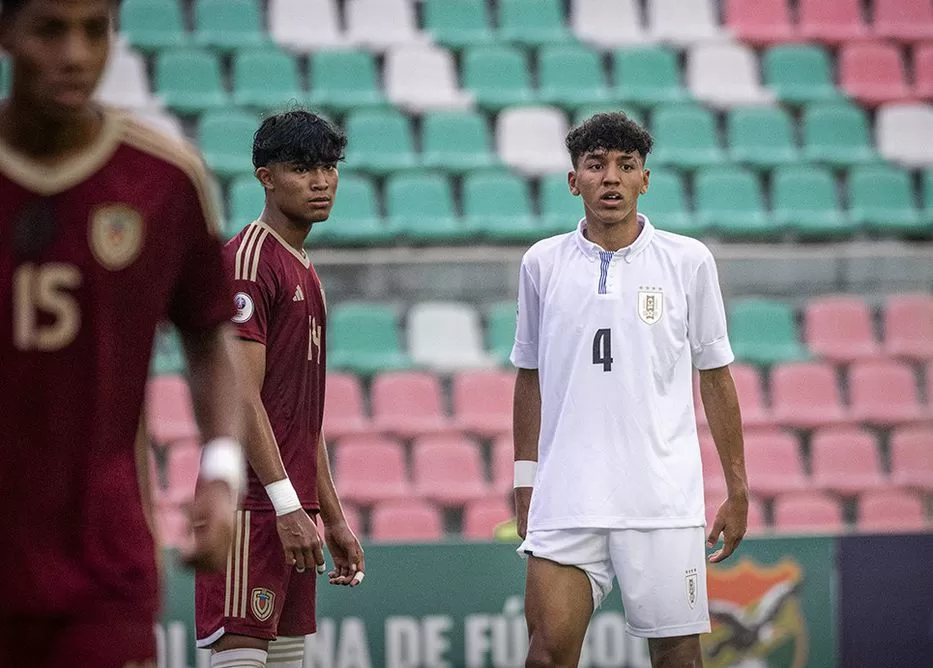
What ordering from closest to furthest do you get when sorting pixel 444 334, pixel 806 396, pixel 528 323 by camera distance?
1. pixel 528 323
2. pixel 806 396
3. pixel 444 334

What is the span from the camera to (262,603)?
474cm

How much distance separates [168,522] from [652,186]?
4859 millimetres

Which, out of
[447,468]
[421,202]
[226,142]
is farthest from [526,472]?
[226,142]

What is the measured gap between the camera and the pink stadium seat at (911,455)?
10.5 metres

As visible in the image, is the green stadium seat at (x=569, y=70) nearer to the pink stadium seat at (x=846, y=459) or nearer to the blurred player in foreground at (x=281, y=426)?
the pink stadium seat at (x=846, y=459)

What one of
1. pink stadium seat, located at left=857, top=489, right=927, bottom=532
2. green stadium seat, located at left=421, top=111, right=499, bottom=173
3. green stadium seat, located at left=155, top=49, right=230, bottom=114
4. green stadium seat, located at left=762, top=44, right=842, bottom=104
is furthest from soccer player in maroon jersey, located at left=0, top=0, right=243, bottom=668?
green stadium seat, located at left=762, top=44, right=842, bottom=104

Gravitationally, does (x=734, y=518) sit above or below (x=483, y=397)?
below

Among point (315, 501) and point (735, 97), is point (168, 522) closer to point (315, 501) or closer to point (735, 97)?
point (315, 501)

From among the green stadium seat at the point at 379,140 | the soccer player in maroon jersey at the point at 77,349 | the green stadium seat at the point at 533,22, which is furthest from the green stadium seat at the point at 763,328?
the soccer player in maroon jersey at the point at 77,349

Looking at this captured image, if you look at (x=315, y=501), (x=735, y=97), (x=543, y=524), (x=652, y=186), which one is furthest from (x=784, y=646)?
(x=735, y=97)

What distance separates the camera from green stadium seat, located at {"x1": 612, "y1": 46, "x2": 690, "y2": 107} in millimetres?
13102

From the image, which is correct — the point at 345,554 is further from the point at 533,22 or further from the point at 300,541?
the point at 533,22

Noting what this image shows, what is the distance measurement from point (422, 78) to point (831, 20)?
4.12m

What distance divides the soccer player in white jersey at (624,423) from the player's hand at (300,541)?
2.94 ft
